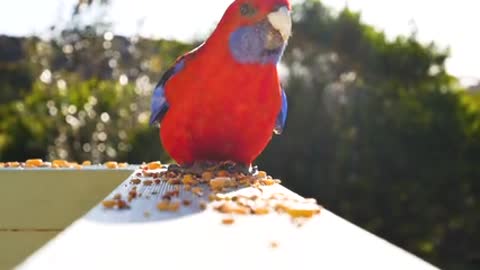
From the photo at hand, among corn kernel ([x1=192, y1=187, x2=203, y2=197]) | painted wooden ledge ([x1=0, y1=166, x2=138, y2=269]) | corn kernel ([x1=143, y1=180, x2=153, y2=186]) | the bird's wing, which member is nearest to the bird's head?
the bird's wing

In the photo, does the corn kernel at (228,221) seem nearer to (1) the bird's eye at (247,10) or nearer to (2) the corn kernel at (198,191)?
(2) the corn kernel at (198,191)

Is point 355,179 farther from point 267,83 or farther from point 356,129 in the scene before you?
point 267,83

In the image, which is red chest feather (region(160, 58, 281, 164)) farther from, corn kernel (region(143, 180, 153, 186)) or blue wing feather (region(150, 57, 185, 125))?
corn kernel (region(143, 180, 153, 186))

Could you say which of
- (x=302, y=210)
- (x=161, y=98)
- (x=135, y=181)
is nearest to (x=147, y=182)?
(x=135, y=181)

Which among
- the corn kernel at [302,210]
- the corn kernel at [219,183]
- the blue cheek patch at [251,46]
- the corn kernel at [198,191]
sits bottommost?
the corn kernel at [219,183]

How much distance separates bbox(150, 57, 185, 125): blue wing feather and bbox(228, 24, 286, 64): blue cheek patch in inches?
7.3

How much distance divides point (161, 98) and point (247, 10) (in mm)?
373

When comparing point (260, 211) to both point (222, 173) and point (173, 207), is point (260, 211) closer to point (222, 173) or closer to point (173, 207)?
point (173, 207)

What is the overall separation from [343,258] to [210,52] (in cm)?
119

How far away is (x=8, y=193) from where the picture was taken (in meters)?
A: 2.29

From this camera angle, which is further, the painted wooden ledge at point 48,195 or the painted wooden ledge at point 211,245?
the painted wooden ledge at point 48,195

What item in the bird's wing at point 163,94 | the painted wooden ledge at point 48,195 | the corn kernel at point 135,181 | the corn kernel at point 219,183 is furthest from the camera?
the painted wooden ledge at point 48,195

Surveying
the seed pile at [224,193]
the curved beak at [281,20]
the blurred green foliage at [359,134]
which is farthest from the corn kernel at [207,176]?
the blurred green foliage at [359,134]

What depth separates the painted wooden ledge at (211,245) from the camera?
70 centimetres
